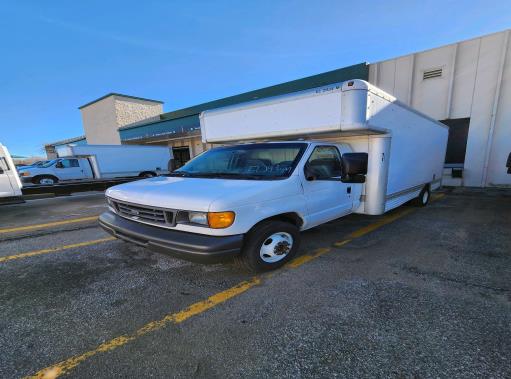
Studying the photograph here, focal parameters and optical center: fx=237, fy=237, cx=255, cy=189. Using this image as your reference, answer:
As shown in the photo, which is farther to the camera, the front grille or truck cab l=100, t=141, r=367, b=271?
the front grille

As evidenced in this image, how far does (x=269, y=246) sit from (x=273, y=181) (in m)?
0.83

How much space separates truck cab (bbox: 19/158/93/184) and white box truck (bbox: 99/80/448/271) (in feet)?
47.2

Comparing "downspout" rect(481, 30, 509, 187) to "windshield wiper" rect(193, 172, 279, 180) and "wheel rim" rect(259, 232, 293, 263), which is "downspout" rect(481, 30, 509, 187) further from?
"windshield wiper" rect(193, 172, 279, 180)

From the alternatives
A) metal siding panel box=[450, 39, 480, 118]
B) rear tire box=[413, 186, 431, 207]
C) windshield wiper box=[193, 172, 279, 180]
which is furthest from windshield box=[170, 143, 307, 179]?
metal siding panel box=[450, 39, 480, 118]

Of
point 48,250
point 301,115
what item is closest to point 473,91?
point 301,115

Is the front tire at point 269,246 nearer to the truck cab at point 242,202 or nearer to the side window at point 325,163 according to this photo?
the truck cab at point 242,202

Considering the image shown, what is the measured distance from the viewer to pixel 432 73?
10391 mm

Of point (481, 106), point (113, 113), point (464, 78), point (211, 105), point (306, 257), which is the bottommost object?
point (306, 257)

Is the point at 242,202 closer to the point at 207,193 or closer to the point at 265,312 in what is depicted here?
the point at 207,193

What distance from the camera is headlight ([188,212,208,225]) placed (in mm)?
2467

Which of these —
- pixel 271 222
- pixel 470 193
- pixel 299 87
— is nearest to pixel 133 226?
pixel 271 222

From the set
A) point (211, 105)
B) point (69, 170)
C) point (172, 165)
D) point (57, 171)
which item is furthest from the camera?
point (211, 105)

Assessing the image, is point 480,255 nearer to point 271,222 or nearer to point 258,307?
point 271,222

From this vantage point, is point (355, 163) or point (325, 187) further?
point (325, 187)
